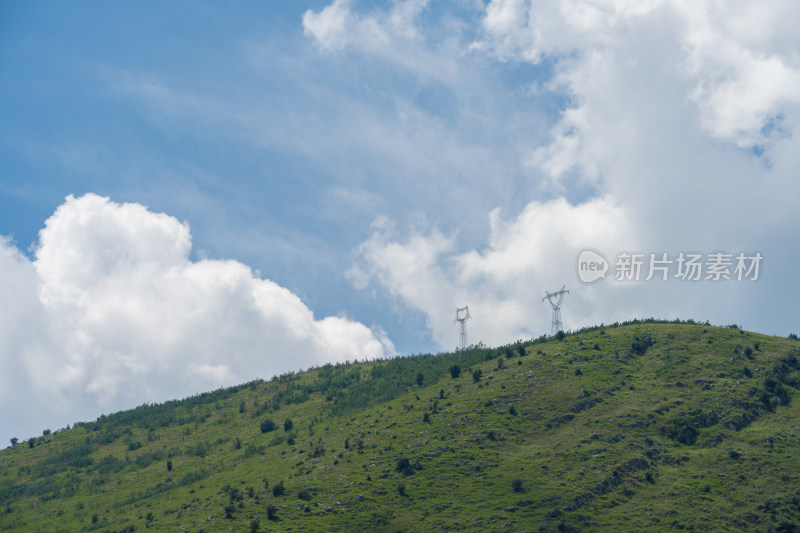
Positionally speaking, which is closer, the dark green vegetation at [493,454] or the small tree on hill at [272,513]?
the small tree on hill at [272,513]

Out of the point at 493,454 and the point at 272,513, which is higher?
the point at 493,454

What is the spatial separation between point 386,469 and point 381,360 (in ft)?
290

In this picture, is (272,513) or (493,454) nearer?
(272,513)

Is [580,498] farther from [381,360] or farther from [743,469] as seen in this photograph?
[381,360]

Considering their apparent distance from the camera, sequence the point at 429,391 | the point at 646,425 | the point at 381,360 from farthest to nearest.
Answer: the point at 381,360, the point at 429,391, the point at 646,425

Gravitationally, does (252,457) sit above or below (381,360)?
below

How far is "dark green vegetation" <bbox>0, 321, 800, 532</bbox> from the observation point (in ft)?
321

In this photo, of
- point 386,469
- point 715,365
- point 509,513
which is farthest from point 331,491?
point 715,365

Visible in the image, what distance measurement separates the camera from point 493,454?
4424 inches

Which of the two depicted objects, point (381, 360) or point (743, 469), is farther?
point (381, 360)

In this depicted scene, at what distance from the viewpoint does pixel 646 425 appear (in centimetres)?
11731

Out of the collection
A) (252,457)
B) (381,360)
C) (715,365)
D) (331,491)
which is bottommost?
(331,491)

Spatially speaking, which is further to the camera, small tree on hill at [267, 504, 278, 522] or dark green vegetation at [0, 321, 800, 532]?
dark green vegetation at [0, 321, 800, 532]

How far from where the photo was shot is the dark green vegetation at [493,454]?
9788 centimetres
